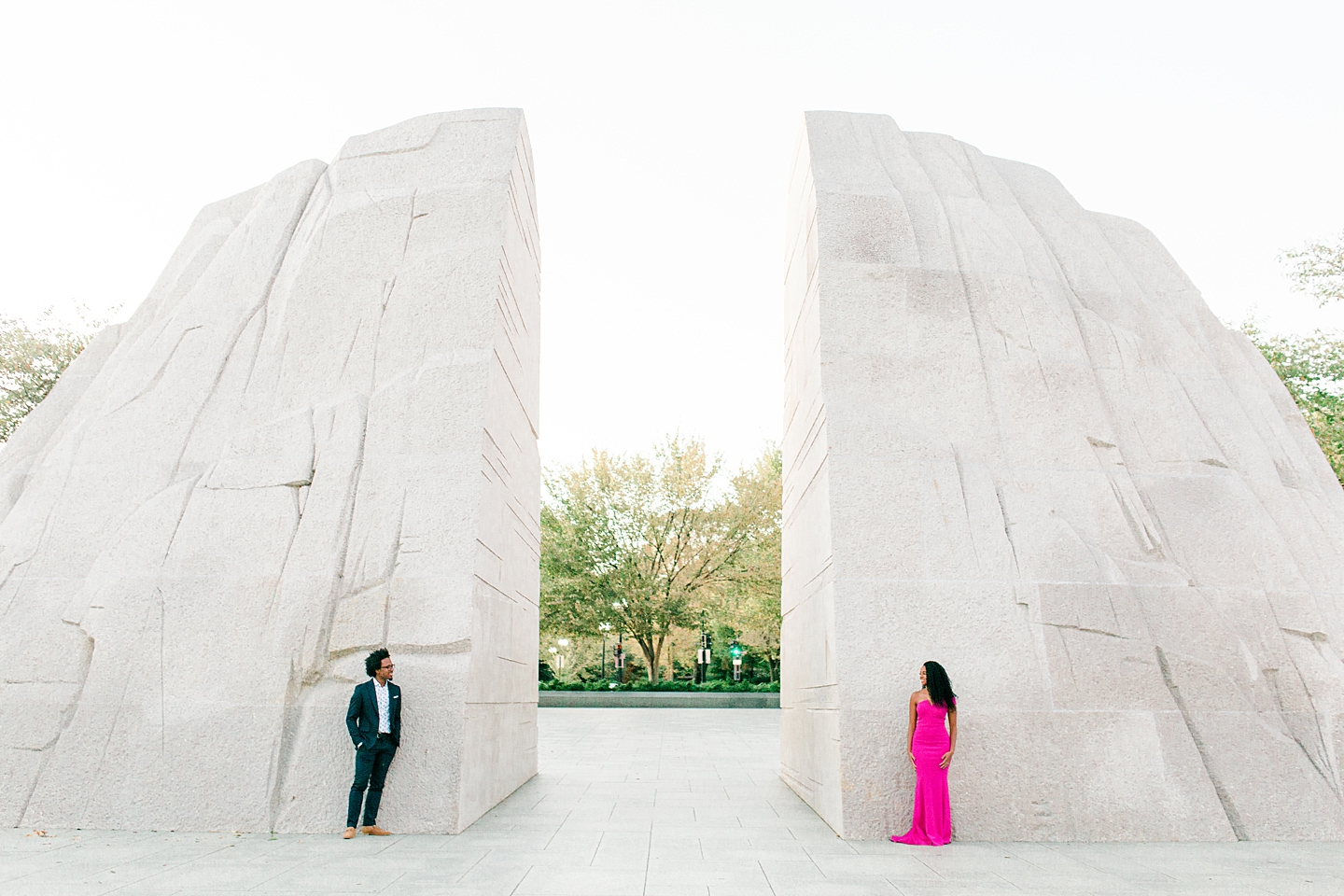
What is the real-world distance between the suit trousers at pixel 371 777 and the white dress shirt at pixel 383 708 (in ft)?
0.20

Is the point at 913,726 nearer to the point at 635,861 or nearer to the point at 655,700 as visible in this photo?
the point at 635,861

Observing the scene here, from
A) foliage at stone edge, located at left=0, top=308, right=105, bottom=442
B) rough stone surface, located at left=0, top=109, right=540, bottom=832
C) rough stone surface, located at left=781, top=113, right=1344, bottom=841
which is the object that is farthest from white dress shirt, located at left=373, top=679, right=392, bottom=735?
foliage at stone edge, located at left=0, top=308, right=105, bottom=442

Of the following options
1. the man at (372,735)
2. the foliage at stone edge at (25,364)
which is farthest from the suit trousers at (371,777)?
the foliage at stone edge at (25,364)

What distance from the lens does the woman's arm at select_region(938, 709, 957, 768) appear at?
7516 millimetres

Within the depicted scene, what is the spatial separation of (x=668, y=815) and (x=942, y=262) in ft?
21.4

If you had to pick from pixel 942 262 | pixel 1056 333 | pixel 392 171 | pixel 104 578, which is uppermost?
pixel 392 171

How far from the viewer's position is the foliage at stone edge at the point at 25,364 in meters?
23.3

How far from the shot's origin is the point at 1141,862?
6879 mm

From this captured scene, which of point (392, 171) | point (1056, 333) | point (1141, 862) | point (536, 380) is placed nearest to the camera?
point (1141, 862)

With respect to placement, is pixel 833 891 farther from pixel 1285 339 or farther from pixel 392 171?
pixel 1285 339

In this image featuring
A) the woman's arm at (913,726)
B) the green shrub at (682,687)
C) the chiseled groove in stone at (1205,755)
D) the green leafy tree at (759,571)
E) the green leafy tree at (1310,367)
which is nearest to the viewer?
the woman's arm at (913,726)

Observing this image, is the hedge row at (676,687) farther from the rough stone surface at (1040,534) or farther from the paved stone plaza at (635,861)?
the paved stone plaza at (635,861)

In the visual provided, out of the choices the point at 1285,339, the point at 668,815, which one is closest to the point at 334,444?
the point at 668,815

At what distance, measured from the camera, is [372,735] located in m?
7.61
